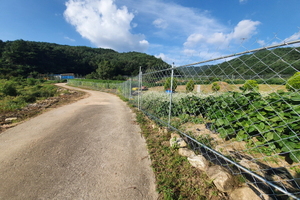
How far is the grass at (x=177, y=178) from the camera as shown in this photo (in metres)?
1.60

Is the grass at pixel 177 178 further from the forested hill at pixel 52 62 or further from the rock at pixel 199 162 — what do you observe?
the forested hill at pixel 52 62

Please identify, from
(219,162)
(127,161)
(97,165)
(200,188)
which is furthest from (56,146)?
(219,162)

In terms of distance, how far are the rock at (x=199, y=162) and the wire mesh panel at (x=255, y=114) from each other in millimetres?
187

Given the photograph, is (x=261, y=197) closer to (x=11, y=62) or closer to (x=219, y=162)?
(x=219, y=162)

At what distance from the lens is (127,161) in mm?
2361

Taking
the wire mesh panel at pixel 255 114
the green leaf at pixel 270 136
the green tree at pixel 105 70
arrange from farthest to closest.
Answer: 1. the green tree at pixel 105 70
2. the green leaf at pixel 270 136
3. the wire mesh panel at pixel 255 114

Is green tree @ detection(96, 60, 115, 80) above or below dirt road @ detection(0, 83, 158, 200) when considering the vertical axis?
above

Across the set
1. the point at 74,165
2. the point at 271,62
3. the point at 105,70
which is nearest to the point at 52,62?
the point at 105,70

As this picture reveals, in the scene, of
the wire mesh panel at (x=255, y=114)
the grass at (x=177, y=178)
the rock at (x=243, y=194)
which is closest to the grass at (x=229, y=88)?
the wire mesh panel at (x=255, y=114)

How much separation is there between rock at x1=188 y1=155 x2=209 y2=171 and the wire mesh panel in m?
0.19

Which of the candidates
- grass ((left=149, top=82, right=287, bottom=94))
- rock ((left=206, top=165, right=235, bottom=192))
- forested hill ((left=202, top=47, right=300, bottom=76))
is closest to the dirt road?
rock ((left=206, top=165, right=235, bottom=192))

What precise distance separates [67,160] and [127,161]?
3.47 feet

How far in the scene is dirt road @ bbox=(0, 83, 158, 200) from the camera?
1.67 meters

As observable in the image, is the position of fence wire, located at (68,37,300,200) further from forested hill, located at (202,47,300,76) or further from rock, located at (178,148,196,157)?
rock, located at (178,148,196,157)
